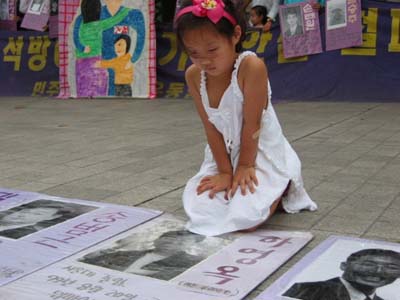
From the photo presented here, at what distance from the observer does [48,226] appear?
2496 millimetres

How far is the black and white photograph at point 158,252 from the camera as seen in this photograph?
2039 millimetres

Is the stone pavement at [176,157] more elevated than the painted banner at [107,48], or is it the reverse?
the painted banner at [107,48]

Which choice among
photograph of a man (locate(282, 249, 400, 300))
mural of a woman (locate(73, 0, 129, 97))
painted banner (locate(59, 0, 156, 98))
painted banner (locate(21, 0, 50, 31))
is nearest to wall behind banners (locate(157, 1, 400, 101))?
painted banner (locate(59, 0, 156, 98))

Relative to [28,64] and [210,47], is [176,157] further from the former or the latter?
[28,64]

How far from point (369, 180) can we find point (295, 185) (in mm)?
798

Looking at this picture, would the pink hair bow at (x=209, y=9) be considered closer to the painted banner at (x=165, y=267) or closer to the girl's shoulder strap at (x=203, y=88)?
the girl's shoulder strap at (x=203, y=88)

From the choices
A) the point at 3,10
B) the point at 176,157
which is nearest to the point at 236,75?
the point at 176,157

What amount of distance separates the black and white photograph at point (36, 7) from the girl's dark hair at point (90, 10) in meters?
0.86

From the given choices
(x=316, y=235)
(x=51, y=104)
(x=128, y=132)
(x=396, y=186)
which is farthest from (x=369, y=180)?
(x=51, y=104)

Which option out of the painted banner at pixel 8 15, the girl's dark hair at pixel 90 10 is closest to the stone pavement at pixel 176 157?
the girl's dark hair at pixel 90 10

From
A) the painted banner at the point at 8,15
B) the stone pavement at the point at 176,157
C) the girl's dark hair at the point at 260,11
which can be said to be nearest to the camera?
the stone pavement at the point at 176,157

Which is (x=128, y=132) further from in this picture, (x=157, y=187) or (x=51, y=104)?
(x=51, y=104)

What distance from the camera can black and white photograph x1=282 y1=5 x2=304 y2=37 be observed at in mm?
6847

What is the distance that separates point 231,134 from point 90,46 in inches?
223
